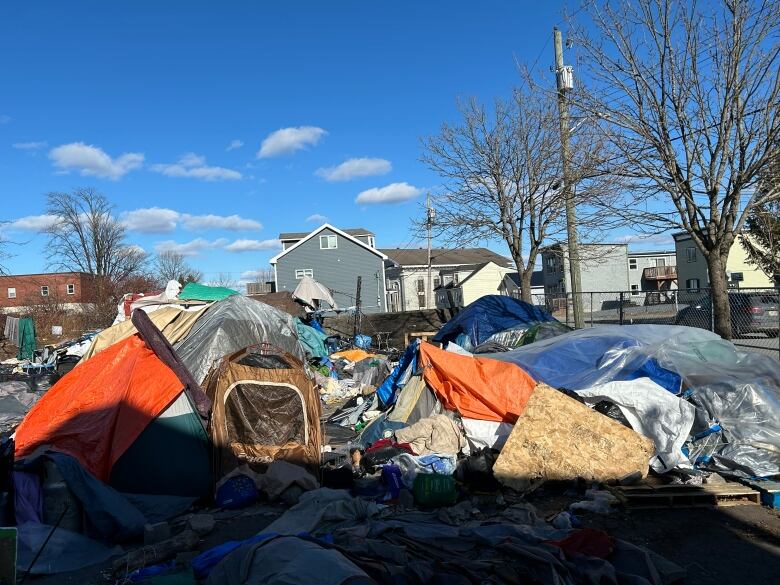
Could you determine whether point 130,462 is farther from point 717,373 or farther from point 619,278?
point 619,278

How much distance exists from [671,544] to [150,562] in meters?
4.41

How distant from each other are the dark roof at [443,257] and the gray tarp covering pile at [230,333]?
39.8m

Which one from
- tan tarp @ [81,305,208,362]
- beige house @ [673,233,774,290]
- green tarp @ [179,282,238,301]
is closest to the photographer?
tan tarp @ [81,305,208,362]

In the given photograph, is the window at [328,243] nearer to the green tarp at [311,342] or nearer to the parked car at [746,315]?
the green tarp at [311,342]

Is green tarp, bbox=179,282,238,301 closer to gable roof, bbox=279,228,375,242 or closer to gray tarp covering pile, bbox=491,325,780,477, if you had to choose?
gray tarp covering pile, bbox=491,325,780,477

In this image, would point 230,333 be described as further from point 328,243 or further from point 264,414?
point 328,243

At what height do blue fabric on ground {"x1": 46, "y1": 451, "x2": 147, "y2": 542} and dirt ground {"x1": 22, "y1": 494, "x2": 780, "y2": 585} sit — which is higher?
blue fabric on ground {"x1": 46, "y1": 451, "x2": 147, "y2": 542}

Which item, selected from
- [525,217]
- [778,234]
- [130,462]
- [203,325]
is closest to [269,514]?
[130,462]

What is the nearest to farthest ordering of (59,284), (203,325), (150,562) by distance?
(150,562) → (203,325) → (59,284)

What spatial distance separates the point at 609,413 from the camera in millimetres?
7297

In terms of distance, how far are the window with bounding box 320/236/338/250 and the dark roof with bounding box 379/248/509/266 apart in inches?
572

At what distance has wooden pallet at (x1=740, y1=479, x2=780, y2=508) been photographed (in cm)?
573

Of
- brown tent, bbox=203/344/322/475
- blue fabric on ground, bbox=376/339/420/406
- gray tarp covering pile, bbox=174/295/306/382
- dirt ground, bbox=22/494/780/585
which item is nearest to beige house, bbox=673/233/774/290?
gray tarp covering pile, bbox=174/295/306/382

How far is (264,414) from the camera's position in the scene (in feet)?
24.9
